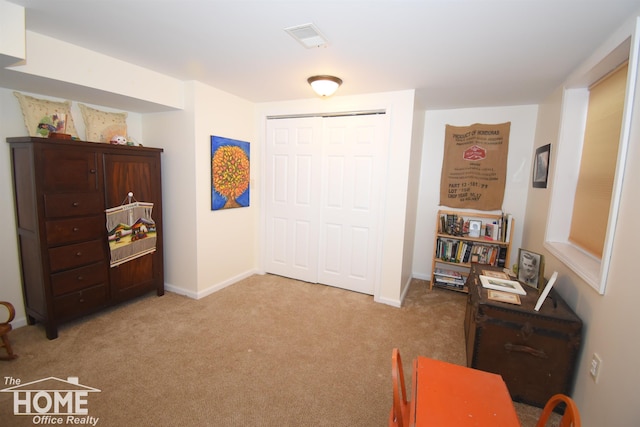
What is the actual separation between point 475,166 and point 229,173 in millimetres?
3039

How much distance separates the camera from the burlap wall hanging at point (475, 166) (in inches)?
139

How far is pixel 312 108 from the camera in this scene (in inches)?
137

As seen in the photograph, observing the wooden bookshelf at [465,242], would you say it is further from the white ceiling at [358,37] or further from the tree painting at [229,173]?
the tree painting at [229,173]

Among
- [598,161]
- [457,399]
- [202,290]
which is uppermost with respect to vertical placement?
[598,161]

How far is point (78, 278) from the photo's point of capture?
2.55 meters

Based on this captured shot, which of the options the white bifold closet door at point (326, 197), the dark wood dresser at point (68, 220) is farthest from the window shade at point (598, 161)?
the dark wood dresser at point (68, 220)

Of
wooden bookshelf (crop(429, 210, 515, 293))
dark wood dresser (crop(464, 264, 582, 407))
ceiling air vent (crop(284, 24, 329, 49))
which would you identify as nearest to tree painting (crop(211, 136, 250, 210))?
ceiling air vent (crop(284, 24, 329, 49))

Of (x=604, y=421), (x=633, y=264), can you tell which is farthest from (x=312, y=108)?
(x=604, y=421)

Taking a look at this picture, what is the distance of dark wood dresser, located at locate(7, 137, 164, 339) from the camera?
90.4 inches

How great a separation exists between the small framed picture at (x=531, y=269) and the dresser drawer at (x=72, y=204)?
366 cm

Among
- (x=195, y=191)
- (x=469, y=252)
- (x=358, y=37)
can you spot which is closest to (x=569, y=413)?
(x=358, y=37)

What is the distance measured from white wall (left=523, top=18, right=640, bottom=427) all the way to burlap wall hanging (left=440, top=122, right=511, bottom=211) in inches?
70.1
